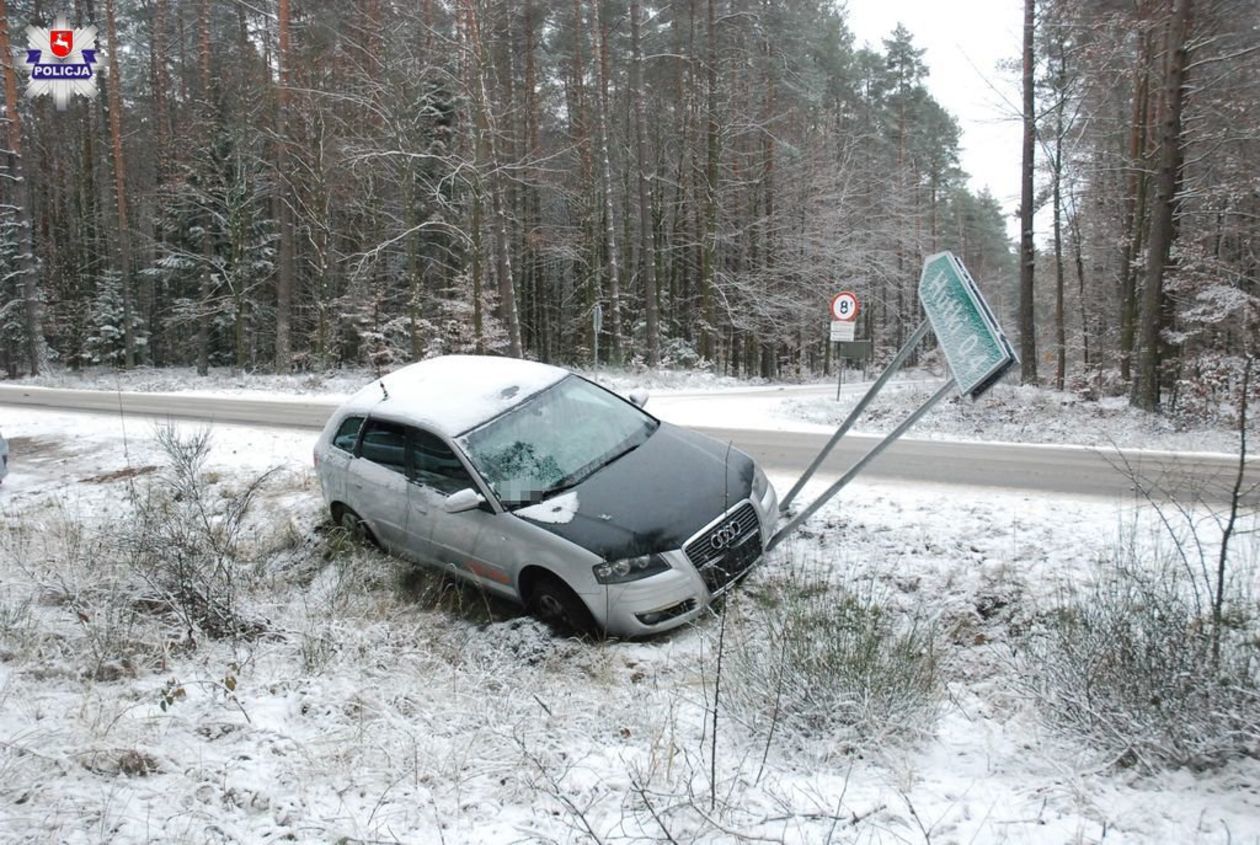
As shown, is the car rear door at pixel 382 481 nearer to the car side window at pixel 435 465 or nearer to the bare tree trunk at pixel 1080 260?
the car side window at pixel 435 465

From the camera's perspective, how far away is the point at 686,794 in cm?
296

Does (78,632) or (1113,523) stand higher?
(1113,523)

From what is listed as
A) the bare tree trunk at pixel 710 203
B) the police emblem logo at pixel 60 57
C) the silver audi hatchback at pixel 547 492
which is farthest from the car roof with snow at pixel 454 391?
the police emblem logo at pixel 60 57

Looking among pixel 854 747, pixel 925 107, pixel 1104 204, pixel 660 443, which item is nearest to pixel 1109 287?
pixel 1104 204

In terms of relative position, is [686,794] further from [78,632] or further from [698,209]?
[698,209]

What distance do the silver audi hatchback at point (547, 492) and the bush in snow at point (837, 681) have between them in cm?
93

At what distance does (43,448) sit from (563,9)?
20899 mm

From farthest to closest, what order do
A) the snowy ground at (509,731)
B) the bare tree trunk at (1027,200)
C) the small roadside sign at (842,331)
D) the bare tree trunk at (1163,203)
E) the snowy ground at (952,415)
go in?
the bare tree trunk at (1027,200), the small roadside sign at (842,331), the bare tree trunk at (1163,203), the snowy ground at (952,415), the snowy ground at (509,731)

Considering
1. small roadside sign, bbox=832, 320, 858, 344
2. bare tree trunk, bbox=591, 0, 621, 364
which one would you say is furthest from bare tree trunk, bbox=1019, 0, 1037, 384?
bare tree trunk, bbox=591, 0, 621, 364

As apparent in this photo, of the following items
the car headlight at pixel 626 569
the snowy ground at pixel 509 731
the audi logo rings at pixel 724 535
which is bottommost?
the snowy ground at pixel 509 731

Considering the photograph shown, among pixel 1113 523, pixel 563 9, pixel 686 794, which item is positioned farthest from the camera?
pixel 563 9

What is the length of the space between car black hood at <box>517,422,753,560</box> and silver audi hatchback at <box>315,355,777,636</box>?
0.04 feet

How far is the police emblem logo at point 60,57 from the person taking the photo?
79.7ft

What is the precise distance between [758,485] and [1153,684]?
3.03 m
